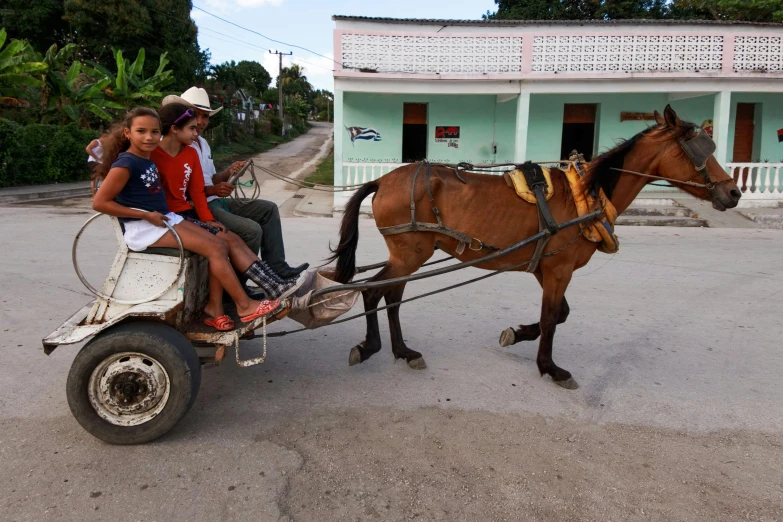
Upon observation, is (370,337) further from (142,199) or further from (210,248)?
(142,199)

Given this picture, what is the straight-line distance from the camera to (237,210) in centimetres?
377

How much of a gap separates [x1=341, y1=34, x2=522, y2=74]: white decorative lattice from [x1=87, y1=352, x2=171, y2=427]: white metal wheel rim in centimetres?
1195

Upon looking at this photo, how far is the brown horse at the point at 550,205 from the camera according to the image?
3654mm

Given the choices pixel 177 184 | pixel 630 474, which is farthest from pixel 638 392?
pixel 177 184

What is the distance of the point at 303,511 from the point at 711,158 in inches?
134

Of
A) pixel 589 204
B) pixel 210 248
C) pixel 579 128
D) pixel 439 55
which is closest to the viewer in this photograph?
pixel 210 248

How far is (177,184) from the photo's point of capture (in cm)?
327

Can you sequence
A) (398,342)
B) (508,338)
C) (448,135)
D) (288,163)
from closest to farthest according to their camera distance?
1. (398,342)
2. (508,338)
3. (448,135)
4. (288,163)

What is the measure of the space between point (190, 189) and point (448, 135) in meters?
13.5

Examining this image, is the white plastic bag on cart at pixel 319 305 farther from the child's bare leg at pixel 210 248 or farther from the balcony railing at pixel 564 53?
the balcony railing at pixel 564 53

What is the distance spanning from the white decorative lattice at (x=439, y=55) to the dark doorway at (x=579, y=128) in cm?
330

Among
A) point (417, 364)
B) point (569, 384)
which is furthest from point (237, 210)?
point (569, 384)

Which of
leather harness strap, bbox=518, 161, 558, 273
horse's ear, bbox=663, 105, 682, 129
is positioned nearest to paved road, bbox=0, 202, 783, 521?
leather harness strap, bbox=518, 161, 558, 273

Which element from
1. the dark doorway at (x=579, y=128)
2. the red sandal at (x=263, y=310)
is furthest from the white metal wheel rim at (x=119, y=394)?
the dark doorway at (x=579, y=128)
